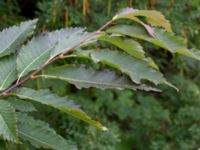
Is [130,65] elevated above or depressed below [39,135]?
above

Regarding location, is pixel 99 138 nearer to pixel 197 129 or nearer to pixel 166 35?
pixel 197 129

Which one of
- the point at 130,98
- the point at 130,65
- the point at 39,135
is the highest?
the point at 130,65

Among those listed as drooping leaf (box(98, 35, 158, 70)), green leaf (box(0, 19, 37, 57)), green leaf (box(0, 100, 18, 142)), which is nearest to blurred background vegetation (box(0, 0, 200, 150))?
green leaf (box(0, 19, 37, 57))

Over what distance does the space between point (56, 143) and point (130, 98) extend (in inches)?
58.6

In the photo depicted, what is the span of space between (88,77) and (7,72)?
0.61 feet

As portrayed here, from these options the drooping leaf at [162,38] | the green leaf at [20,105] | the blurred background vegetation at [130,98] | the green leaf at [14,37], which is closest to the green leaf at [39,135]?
the green leaf at [20,105]

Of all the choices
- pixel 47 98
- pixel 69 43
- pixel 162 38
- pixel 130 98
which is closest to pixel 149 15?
pixel 162 38

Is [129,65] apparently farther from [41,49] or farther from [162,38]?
[41,49]

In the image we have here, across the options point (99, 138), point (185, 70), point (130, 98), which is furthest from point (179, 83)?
point (99, 138)

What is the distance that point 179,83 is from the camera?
7.67ft

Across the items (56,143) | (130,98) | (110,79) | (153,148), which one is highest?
(110,79)

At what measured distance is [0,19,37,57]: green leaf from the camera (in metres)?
1.01

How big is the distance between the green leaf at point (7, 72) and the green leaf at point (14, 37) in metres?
0.02

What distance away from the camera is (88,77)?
957mm
